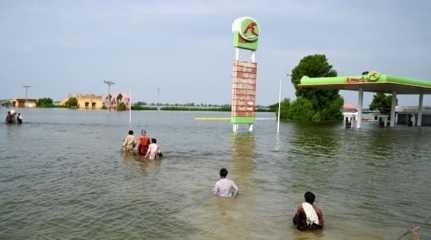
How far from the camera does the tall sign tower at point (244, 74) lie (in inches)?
1721

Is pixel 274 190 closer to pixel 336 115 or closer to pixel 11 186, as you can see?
pixel 11 186

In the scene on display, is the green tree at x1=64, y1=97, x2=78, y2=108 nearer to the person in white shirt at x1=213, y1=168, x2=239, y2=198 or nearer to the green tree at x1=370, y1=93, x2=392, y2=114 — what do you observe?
the green tree at x1=370, y1=93, x2=392, y2=114

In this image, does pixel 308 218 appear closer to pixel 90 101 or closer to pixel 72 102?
pixel 90 101

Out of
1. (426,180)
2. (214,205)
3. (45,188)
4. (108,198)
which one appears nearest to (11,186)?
(45,188)

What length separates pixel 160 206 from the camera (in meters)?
11.5

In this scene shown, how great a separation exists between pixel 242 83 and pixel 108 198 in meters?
33.2

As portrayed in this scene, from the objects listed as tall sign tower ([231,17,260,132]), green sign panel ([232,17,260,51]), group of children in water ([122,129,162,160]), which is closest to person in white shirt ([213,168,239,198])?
group of children in water ([122,129,162,160])

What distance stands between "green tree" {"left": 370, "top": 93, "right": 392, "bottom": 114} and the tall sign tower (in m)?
60.7

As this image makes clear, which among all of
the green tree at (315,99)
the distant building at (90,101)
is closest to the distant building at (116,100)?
the distant building at (90,101)

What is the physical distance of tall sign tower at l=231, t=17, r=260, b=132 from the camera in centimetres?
4372

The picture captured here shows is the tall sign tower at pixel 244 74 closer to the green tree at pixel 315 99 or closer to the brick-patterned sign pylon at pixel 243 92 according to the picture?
the brick-patterned sign pylon at pixel 243 92

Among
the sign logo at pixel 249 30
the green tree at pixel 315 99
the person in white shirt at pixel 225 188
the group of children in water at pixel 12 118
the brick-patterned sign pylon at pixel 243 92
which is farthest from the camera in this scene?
the green tree at pixel 315 99

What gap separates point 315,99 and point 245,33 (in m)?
44.1

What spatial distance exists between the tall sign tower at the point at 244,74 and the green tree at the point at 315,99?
3821cm
